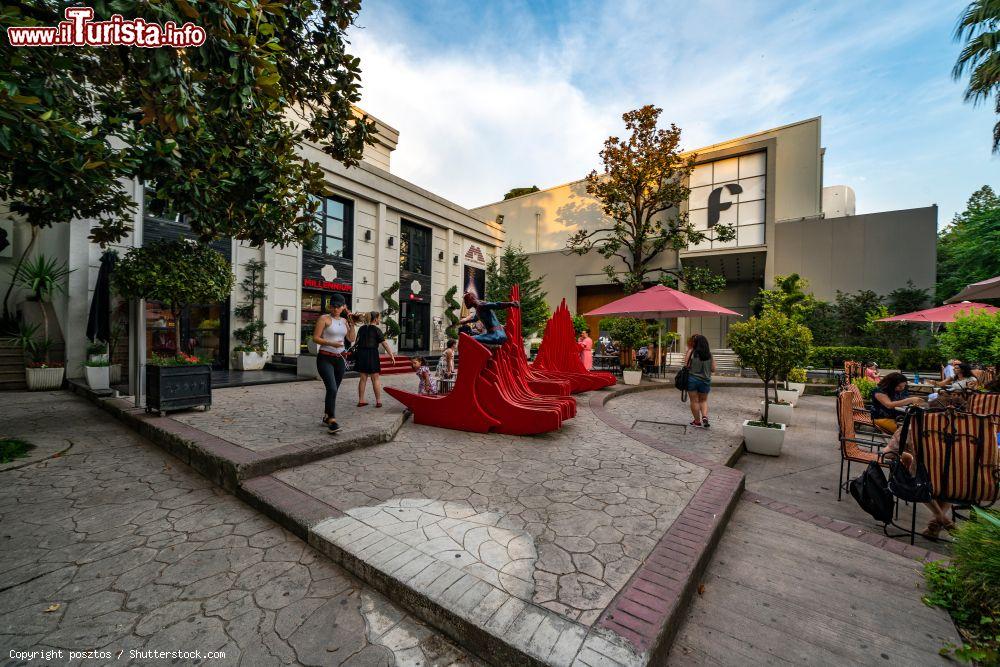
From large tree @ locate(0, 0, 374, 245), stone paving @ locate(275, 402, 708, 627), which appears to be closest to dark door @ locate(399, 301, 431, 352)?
large tree @ locate(0, 0, 374, 245)


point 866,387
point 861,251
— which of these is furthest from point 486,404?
point 861,251

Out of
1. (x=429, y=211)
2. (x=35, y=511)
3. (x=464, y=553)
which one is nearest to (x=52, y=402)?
(x=35, y=511)

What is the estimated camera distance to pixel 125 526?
3.04 meters

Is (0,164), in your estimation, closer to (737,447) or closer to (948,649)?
(948,649)

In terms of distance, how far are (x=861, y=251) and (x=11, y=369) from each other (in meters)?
32.4

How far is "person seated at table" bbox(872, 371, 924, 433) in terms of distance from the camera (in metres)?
5.36

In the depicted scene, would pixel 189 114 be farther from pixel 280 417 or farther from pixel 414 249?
pixel 414 249

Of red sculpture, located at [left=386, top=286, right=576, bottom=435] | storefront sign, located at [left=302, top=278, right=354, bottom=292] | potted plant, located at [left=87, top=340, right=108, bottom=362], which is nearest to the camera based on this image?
red sculpture, located at [left=386, top=286, right=576, bottom=435]

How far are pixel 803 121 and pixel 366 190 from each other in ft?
78.6

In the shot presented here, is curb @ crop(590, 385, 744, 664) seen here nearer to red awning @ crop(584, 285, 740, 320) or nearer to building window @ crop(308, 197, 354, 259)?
red awning @ crop(584, 285, 740, 320)

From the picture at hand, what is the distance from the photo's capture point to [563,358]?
983 centimetres

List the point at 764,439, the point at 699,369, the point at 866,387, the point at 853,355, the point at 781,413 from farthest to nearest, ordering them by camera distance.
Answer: the point at 853,355
the point at 866,387
the point at 781,413
the point at 699,369
the point at 764,439

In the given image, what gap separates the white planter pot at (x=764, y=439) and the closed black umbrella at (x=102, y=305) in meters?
11.8

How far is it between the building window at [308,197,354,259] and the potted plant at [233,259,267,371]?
94.0 inches
